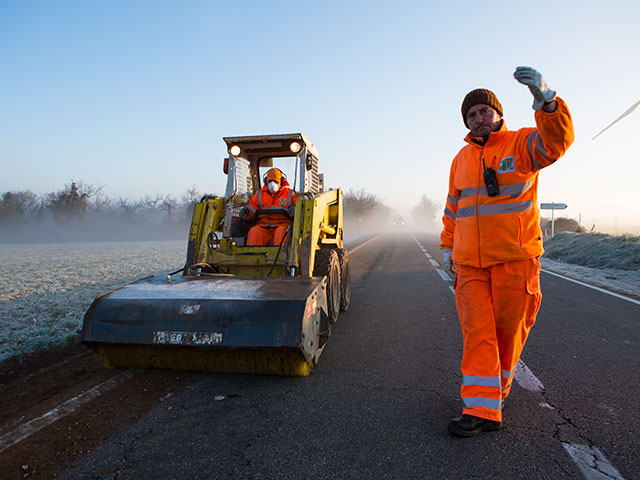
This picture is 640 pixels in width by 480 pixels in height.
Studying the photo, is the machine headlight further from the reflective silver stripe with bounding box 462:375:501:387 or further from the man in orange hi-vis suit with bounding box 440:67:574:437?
the reflective silver stripe with bounding box 462:375:501:387

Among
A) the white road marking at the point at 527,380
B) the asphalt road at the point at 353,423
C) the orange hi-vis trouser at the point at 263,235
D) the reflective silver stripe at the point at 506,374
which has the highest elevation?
the orange hi-vis trouser at the point at 263,235

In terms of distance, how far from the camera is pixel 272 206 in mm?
5387

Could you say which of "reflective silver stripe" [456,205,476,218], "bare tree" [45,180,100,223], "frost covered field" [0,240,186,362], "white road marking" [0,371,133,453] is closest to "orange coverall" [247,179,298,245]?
"white road marking" [0,371,133,453]

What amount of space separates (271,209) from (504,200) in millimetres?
3426

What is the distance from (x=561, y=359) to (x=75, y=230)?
159ft

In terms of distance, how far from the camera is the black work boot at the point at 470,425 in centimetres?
239

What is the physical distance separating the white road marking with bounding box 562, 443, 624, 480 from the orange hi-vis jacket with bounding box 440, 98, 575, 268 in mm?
1145

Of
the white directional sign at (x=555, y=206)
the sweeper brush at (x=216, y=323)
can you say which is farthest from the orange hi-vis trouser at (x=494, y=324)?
the white directional sign at (x=555, y=206)

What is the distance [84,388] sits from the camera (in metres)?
3.10

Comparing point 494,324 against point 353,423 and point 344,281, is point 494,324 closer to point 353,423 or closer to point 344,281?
point 353,423

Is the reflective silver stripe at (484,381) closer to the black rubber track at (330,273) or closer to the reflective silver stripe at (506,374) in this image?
the reflective silver stripe at (506,374)

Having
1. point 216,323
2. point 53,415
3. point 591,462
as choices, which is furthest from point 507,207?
point 53,415

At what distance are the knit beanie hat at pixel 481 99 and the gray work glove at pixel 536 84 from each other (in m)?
0.48

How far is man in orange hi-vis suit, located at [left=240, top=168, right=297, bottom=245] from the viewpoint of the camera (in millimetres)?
5305
